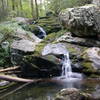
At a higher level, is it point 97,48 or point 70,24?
point 70,24

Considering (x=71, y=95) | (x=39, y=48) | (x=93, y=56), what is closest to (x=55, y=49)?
(x=39, y=48)

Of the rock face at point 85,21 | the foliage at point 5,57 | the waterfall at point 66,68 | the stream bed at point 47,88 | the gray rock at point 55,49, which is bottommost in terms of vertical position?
the stream bed at point 47,88

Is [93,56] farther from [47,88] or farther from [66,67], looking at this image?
[47,88]

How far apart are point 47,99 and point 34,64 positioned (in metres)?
5.52

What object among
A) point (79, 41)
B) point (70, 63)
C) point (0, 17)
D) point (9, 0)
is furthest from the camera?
point (9, 0)

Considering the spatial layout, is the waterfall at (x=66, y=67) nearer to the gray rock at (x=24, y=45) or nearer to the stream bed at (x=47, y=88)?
the stream bed at (x=47, y=88)

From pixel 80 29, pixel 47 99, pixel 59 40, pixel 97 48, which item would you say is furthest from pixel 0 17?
pixel 47 99

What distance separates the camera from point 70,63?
1700cm

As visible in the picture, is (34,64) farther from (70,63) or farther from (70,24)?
(70,24)

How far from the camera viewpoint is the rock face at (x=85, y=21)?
17.4 metres

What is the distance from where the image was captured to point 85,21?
56.9 feet

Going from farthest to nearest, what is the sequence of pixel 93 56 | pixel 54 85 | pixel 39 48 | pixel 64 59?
pixel 39 48 < pixel 64 59 < pixel 93 56 < pixel 54 85

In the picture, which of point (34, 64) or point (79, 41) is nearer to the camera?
point (34, 64)

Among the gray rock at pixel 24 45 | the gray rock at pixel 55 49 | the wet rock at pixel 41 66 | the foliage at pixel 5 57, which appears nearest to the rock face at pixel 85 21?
the gray rock at pixel 55 49
